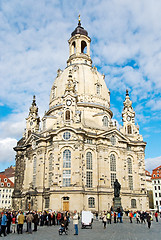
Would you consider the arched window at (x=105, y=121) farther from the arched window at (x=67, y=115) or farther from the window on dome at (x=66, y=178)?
the window on dome at (x=66, y=178)

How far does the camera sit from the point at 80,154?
1896 inches

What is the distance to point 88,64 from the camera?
70.0m

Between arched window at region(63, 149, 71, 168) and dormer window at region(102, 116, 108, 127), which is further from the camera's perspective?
dormer window at region(102, 116, 108, 127)

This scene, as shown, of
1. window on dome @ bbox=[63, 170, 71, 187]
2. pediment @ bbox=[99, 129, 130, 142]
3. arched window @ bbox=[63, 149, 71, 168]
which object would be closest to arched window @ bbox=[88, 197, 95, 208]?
window on dome @ bbox=[63, 170, 71, 187]

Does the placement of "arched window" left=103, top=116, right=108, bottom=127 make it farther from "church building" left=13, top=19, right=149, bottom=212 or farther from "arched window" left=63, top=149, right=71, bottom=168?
"arched window" left=63, top=149, right=71, bottom=168

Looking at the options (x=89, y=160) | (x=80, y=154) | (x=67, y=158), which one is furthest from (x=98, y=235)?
(x=89, y=160)

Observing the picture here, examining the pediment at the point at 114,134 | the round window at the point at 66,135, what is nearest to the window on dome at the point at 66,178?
the round window at the point at 66,135

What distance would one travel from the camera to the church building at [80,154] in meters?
47.2

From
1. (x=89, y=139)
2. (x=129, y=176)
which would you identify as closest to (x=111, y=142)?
(x=89, y=139)

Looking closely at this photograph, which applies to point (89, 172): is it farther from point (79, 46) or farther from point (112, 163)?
point (79, 46)

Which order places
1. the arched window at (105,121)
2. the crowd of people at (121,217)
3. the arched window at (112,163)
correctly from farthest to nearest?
the arched window at (105,121) < the arched window at (112,163) < the crowd of people at (121,217)

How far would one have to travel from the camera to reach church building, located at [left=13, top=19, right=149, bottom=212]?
4722 cm

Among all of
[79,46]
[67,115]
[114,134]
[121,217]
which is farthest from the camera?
[79,46]

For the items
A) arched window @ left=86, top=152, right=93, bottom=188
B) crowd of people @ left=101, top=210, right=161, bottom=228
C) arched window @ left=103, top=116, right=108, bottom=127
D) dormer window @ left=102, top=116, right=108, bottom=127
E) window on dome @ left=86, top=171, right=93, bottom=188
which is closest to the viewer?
crowd of people @ left=101, top=210, right=161, bottom=228
